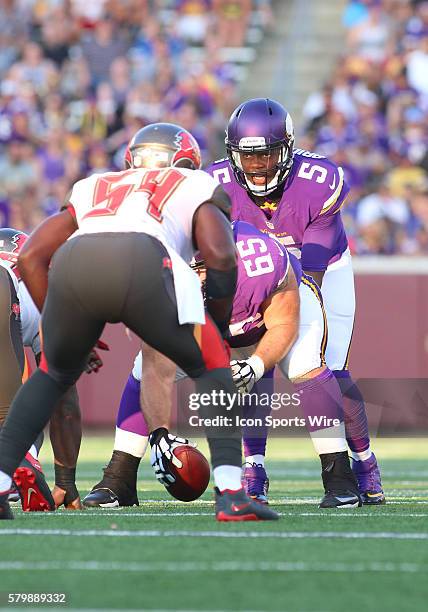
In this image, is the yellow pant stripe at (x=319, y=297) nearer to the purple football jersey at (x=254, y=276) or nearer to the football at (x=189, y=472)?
the purple football jersey at (x=254, y=276)

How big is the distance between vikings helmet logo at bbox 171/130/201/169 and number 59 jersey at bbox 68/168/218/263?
0.62 meters

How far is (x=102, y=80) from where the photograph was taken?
16609 millimetres

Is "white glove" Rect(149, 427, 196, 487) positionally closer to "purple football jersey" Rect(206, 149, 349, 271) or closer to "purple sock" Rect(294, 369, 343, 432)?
"purple sock" Rect(294, 369, 343, 432)

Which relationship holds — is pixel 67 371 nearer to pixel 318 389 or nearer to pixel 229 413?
pixel 229 413

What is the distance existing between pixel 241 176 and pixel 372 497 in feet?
5.63

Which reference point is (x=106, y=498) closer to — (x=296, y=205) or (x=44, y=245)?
(x=44, y=245)

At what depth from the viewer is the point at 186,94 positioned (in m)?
15.7

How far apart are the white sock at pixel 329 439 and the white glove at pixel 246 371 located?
458 millimetres

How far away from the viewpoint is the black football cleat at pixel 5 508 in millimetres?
5414

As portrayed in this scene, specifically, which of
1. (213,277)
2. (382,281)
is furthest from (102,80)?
(213,277)

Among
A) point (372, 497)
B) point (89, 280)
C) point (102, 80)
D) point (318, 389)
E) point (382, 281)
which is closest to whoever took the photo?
point (89, 280)

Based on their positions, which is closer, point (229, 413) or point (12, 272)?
point (229, 413)

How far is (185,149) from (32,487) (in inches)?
62.4

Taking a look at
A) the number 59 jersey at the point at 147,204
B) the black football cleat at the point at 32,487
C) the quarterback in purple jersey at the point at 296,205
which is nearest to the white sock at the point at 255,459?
the quarterback in purple jersey at the point at 296,205
